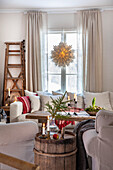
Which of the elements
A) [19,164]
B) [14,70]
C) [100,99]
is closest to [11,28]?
[14,70]

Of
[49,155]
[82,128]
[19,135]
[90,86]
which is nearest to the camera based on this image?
[19,135]

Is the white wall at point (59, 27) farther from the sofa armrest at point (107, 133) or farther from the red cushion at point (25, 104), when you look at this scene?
the sofa armrest at point (107, 133)

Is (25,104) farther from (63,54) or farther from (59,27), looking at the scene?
(59,27)

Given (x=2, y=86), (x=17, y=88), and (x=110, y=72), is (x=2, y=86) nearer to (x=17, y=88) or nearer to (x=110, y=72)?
(x=17, y=88)

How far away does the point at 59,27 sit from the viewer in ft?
17.0

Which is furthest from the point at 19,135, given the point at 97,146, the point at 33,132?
the point at 97,146

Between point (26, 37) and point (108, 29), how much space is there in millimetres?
2025

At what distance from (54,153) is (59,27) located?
3977mm

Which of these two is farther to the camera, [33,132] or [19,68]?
[19,68]

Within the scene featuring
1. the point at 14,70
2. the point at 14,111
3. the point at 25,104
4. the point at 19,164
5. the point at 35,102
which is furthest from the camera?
the point at 14,70

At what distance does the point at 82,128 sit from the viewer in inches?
87.6

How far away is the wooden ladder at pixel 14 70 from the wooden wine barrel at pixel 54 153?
130 inches

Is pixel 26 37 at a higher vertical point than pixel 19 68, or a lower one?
higher

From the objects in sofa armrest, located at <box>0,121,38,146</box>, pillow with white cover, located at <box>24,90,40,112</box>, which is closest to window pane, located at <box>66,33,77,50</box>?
pillow with white cover, located at <box>24,90,40,112</box>
